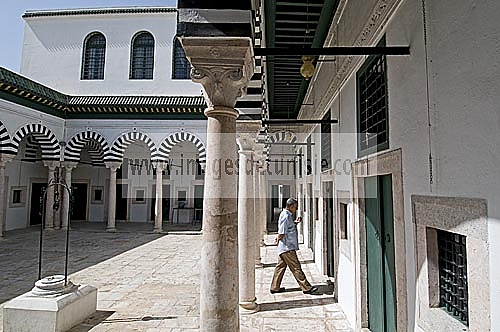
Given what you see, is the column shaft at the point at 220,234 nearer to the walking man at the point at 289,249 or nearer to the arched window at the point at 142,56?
the walking man at the point at 289,249

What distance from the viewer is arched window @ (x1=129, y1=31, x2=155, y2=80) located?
1836cm

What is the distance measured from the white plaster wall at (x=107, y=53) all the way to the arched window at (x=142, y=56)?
256 mm

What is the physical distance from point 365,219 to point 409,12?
6.92 feet

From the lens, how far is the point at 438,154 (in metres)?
2.05

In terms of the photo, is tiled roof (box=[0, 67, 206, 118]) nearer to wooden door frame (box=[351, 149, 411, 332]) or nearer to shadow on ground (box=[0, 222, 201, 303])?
shadow on ground (box=[0, 222, 201, 303])

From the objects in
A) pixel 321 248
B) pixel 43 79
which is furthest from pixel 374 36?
pixel 43 79

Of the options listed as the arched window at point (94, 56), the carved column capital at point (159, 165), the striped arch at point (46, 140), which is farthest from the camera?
the arched window at point (94, 56)

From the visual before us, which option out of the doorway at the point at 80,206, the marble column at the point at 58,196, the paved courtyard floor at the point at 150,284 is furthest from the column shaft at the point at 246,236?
the doorway at the point at 80,206

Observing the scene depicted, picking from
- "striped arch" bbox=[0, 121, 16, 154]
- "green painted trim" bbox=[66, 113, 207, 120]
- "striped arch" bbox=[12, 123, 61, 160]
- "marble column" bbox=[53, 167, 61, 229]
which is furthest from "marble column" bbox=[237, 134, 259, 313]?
"marble column" bbox=[53, 167, 61, 229]

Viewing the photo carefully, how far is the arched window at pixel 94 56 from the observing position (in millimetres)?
18516

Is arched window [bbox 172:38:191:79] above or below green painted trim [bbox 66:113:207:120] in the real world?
above

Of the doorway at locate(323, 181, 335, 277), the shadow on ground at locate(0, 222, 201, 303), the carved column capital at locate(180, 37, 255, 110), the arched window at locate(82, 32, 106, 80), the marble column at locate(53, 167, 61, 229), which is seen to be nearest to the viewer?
the carved column capital at locate(180, 37, 255, 110)

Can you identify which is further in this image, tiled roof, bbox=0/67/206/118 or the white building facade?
the white building facade

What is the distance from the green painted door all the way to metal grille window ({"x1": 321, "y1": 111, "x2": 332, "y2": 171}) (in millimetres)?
2048
